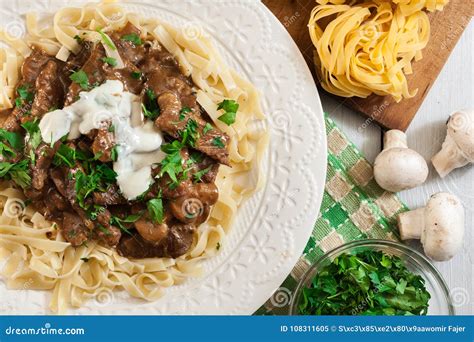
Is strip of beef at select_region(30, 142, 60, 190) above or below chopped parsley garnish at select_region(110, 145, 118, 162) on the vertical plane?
below

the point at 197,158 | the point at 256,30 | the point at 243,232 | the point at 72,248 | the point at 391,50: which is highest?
the point at 391,50

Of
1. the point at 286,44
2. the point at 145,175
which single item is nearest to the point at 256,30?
the point at 286,44

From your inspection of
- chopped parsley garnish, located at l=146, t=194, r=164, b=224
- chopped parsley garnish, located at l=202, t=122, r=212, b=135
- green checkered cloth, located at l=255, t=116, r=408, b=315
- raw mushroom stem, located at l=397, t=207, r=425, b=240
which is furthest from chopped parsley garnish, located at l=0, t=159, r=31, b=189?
raw mushroom stem, located at l=397, t=207, r=425, b=240

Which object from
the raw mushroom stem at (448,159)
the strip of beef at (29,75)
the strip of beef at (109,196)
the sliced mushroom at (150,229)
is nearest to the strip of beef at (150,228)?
the sliced mushroom at (150,229)

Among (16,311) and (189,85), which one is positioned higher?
(189,85)

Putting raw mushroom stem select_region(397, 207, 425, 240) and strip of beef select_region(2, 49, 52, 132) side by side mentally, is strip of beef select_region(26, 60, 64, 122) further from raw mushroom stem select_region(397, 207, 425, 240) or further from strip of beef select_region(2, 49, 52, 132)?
raw mushroom stem select_region(397, 207, 425, 240)

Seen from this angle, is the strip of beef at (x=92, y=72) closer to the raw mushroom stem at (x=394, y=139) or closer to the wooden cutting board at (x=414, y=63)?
the wooden cutting board at (x=414, y=63)
